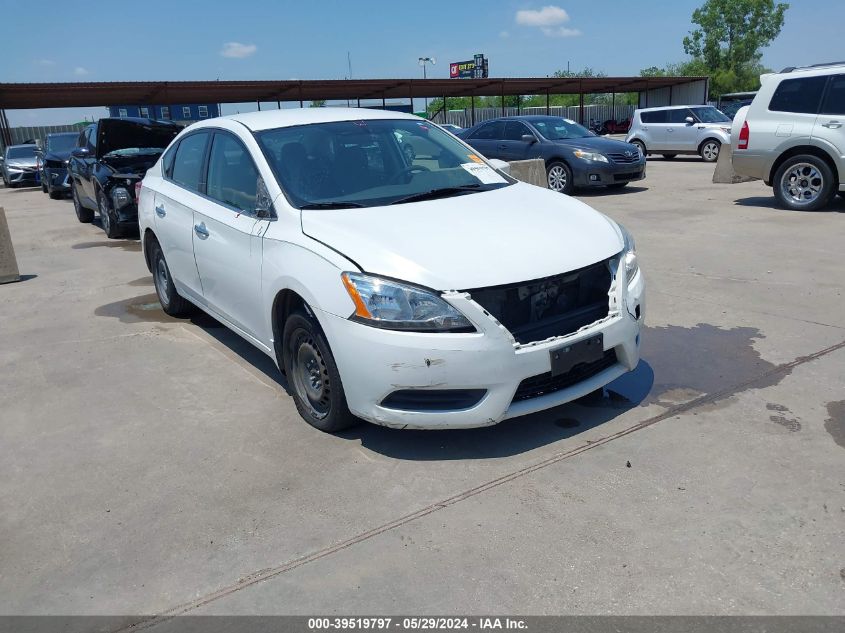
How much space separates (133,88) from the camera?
26938 mm

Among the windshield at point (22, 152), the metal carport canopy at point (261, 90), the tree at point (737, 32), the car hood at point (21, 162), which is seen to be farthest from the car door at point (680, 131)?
the tree at point (737, 32)

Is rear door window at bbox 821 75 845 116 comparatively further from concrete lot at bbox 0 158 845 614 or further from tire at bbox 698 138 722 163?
tire at bbox 698 138 722 163

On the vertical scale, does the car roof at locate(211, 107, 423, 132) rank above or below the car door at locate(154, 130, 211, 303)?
above

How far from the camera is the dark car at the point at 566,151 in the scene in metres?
13.3

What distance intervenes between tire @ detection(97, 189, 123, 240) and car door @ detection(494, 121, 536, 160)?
7439 millimetres

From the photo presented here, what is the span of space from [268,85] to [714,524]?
29022mm

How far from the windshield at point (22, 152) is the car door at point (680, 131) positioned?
68.9 feet

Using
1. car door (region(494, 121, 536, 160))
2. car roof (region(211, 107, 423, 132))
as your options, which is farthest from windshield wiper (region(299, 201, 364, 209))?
car door (region(494, 121, 536, 160))

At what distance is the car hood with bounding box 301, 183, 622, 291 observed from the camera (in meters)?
3.42

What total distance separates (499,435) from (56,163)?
60.7 ft

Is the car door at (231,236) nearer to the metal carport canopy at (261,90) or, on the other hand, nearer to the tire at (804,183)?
the tire at (804,183)

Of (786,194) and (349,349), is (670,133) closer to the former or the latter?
(786,194)
